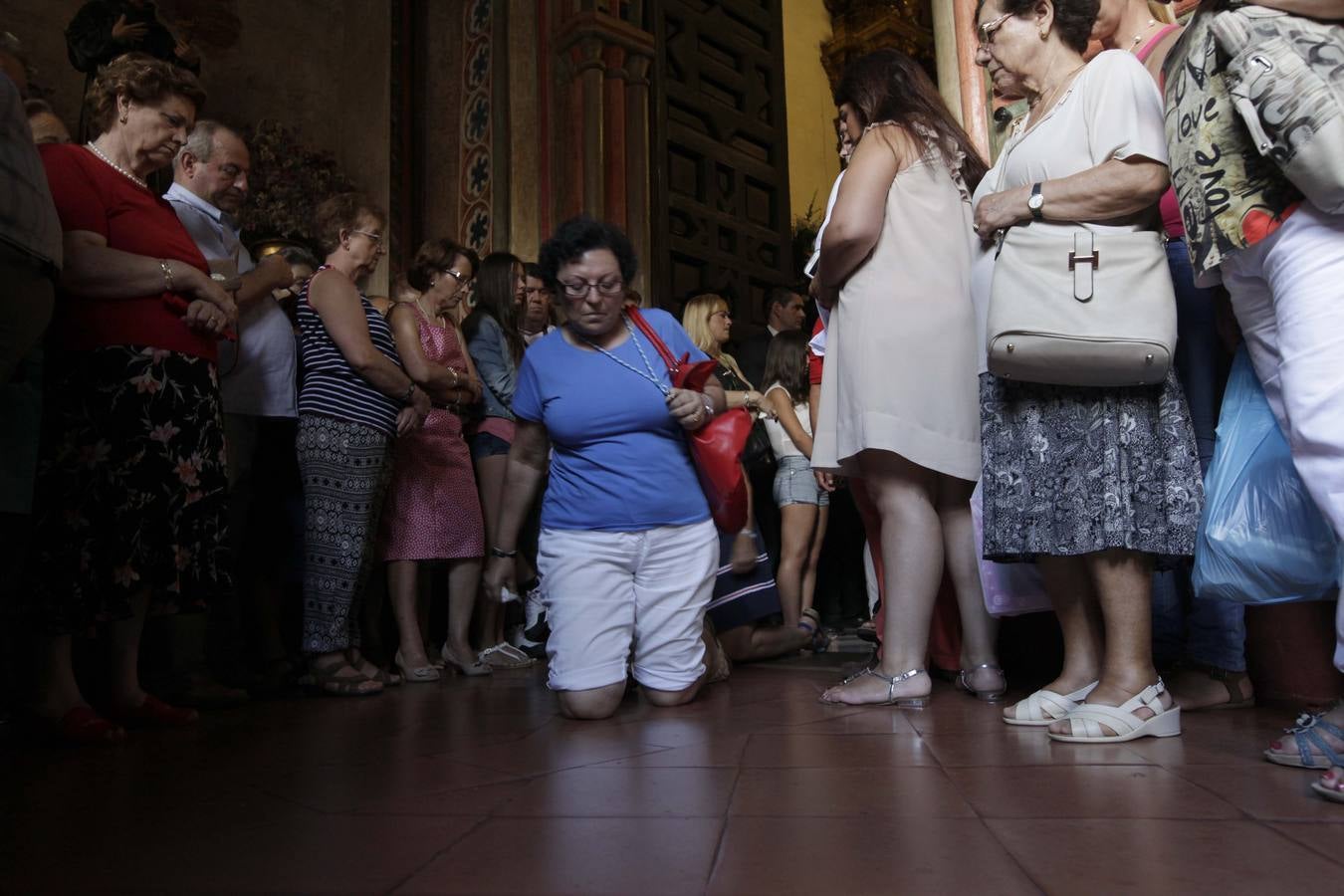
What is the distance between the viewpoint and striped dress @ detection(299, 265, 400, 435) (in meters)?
3.43

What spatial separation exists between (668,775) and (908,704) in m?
0.93

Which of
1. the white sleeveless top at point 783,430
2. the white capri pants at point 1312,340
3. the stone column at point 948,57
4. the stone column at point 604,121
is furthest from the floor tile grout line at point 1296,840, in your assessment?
the stone column at point 604,121

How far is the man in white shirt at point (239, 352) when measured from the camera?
10.7ft

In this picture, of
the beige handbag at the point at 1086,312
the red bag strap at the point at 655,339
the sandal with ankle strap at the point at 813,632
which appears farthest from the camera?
the sandal with ankle strap at the point at 813,632

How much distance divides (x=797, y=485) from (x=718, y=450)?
85.3 inches

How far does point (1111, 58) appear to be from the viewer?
2162mm

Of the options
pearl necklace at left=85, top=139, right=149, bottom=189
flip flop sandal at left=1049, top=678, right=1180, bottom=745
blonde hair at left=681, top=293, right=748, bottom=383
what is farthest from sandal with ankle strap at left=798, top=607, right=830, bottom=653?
pearl necklace at left=85, top=139, right=149, bottom=189

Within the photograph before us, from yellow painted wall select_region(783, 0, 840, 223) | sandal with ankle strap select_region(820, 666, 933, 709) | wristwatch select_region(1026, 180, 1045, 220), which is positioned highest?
yellow painted wall select_region(783, 0, 840, 223)

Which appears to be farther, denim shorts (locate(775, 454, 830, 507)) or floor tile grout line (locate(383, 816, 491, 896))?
denim shorts (locate(775, 454, 830, 507))

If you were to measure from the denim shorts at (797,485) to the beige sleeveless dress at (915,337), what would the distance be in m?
2.23

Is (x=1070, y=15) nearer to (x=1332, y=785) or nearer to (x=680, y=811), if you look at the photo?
(x=1332, y=785)

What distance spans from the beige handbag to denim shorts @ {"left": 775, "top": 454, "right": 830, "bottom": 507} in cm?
293

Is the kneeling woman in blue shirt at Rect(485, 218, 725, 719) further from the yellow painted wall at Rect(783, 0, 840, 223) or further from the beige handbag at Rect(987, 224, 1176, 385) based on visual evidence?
the yellow painted wall at Rect(783, 0, 840, 223)

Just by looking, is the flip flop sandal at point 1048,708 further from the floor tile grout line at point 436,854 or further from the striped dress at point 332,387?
the striped dress at point 332,387
